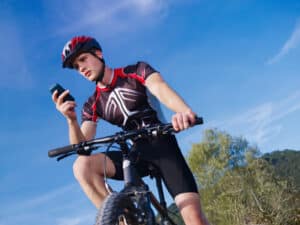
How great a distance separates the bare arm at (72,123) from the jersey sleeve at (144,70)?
0.76 metres

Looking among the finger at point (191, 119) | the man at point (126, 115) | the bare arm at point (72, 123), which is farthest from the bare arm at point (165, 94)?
the bare arm at point (72, 123)

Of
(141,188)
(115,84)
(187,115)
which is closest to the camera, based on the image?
(187,115)

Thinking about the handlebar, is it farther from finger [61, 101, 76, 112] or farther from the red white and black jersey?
the red white and black jersey

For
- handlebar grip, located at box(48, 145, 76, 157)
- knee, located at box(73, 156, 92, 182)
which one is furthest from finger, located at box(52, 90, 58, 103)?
knee, located at box(73, 156, 92, 182)

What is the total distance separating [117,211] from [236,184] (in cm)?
4399

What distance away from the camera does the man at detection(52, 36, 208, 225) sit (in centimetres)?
389

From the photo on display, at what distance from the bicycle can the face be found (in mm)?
765

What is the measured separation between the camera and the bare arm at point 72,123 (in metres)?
3.47

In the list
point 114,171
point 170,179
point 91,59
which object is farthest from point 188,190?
point 91,59

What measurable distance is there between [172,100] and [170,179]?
31.0 inches

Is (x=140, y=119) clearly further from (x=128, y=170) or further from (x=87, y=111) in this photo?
(x=128, y=170)

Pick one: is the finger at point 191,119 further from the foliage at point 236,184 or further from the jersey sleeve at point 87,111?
the foliage at point 236,184

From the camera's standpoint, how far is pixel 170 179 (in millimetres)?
4020

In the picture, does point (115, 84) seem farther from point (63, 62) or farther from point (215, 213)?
point (215, 213)
